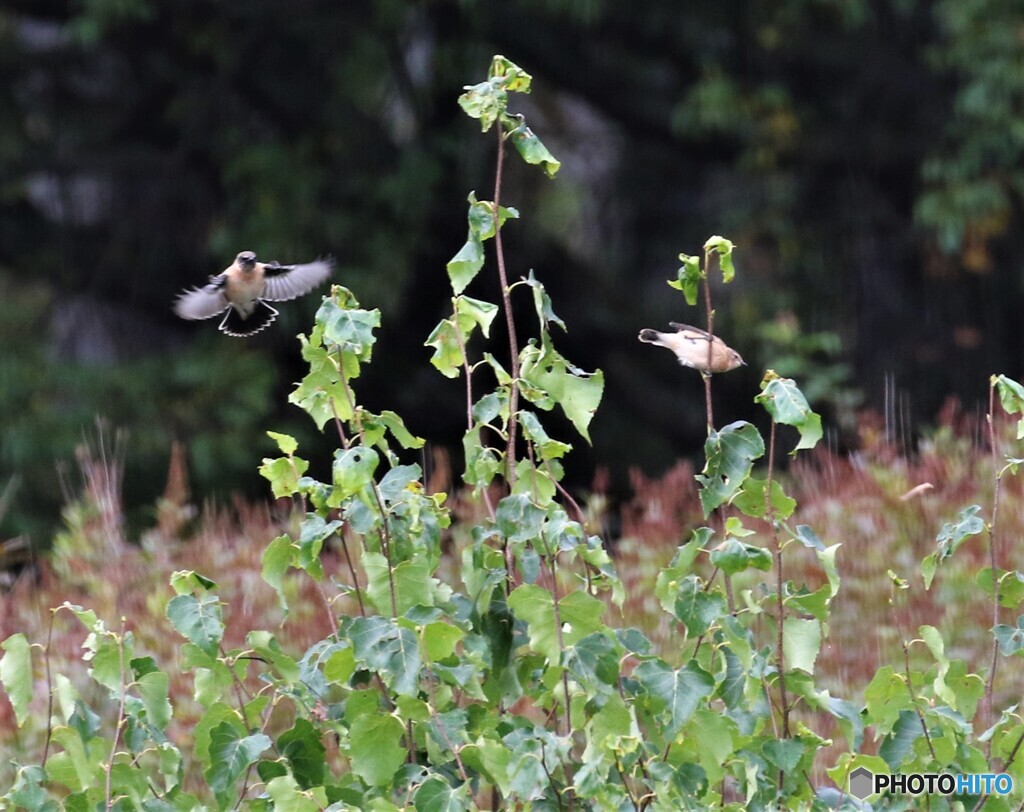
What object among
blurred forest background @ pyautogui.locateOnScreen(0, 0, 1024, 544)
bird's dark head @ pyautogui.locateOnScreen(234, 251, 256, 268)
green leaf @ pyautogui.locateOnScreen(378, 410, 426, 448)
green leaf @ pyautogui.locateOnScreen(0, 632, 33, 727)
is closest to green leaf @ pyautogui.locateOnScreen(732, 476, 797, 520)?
green leaf @ pyautogui.locateOnScreen(378, 410, 426, 448)

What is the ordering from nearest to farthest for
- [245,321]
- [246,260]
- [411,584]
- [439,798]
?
[439,798]
[411,584]
[246,260]
[245,321]

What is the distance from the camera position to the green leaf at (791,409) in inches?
75.3

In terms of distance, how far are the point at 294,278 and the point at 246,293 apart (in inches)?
5.1

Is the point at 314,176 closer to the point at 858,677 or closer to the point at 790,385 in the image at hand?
the point at 858,677

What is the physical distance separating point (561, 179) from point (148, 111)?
2.49 metres

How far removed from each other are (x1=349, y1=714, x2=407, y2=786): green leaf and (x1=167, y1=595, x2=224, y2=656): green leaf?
0.22 meters

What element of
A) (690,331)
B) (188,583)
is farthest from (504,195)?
(188,583)

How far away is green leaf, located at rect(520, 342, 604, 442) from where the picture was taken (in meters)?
2.05

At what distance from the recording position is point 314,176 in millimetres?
8469

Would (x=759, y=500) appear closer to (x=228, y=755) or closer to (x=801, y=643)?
(x=801, y=643)

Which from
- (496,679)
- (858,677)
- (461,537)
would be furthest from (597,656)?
(461,537)

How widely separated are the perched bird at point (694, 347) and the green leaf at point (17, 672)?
1.25 meters

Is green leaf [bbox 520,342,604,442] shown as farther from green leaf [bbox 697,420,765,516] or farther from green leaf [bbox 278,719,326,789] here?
green leaf [bbox 278,719,326,789]

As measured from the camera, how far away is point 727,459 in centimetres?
202
